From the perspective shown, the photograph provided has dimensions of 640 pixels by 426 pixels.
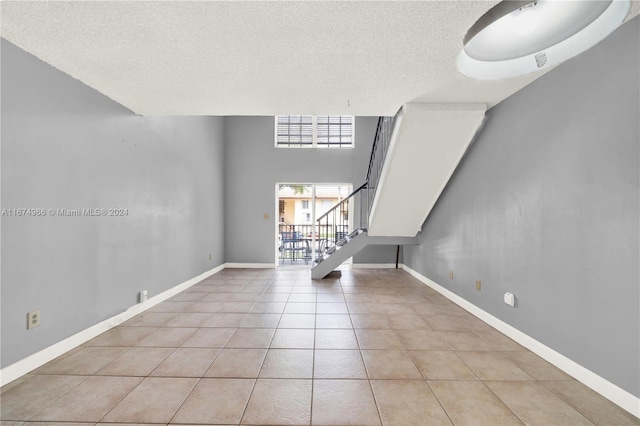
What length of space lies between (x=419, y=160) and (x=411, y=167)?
0.13 m

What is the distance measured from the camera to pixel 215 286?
451cm

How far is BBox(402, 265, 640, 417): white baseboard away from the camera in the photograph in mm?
1653

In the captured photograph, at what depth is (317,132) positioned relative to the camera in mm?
6320

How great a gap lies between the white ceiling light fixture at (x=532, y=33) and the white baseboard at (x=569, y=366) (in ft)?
6.95

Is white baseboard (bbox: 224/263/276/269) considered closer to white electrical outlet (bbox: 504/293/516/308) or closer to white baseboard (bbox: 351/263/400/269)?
white baseboard (bbox: 351/263/400/269)

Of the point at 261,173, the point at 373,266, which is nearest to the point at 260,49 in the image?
the point at 261,173

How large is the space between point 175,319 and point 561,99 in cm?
416

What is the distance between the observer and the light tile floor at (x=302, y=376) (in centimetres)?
161

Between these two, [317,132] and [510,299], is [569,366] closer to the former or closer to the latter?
[510,299]

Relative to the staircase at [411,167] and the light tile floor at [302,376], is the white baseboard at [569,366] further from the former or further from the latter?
the staircase at [411,167]

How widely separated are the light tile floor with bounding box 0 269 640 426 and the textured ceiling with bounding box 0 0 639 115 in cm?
232

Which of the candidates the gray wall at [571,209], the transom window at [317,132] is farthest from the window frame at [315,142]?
the gray wall at [571,209]

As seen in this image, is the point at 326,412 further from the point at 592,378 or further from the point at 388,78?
the point at 388,78

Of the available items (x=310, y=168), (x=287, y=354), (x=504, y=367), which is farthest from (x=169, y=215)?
(x=504, y=367)
